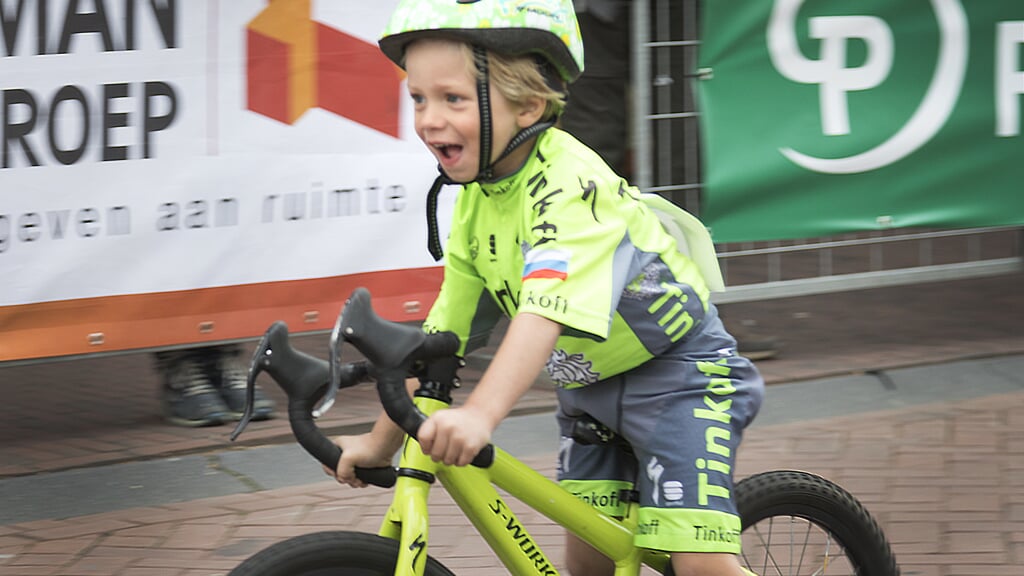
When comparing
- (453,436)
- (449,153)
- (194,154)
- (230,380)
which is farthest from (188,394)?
(453,436)

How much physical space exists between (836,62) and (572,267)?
4.39m

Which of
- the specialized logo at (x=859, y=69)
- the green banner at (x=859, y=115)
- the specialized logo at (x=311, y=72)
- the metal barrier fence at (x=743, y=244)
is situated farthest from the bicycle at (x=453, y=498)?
the specialized logo at (x=859, y=69)

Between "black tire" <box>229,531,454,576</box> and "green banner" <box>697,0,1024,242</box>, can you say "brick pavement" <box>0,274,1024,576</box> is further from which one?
"black tire" <box>229,531,454,576</box>

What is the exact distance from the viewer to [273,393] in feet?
19.5

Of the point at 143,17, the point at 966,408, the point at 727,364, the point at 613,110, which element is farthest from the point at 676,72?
the point at 727,364

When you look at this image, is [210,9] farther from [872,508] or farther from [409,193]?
[872,508]

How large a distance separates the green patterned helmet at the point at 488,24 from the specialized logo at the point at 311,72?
312 cm

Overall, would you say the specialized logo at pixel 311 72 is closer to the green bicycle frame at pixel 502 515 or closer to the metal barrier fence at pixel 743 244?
the metal barrier fence at pixel 743 244

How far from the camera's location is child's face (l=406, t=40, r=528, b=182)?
7.78 ft

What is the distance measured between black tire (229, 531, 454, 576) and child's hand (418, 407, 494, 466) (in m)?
0.23

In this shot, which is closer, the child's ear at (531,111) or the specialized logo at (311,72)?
the child's ear at (531,111)

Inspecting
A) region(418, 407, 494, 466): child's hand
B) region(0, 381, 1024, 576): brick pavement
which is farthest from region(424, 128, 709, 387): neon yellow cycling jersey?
region(0, 381, 1024, 576): brick pavement

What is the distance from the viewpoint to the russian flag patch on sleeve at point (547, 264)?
7.70 feet

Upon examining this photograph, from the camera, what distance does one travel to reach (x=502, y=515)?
2.53 meters
